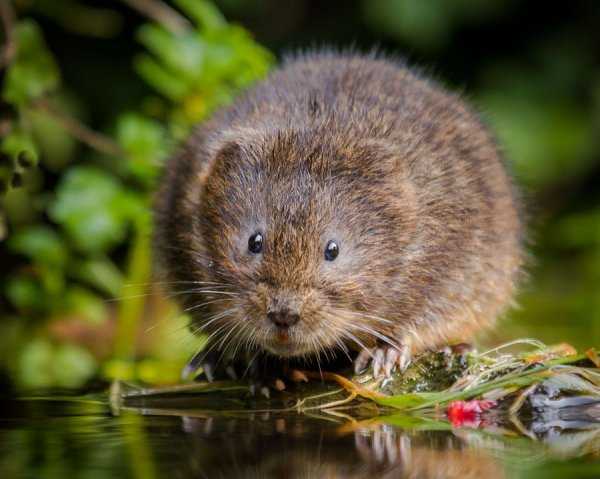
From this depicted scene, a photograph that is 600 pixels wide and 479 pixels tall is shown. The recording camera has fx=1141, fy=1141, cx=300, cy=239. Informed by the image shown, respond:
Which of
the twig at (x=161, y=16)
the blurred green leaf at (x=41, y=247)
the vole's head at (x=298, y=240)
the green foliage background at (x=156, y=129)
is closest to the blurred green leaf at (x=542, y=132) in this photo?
the green foliage background at (x=156, y=129)

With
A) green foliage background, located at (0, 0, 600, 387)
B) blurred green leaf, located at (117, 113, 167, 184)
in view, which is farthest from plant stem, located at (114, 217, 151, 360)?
blurred green leaf, located at (117, 113, 167, 184)

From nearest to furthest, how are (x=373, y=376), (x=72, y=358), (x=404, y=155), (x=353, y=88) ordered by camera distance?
(x=373, y=376)
(x=404, y=155)
(x=353, y=88)
(x=72, y=358)

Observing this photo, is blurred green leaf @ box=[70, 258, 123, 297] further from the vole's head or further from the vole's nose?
the vole's nose

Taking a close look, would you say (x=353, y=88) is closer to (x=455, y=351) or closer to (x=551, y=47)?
(x=455, y=351)

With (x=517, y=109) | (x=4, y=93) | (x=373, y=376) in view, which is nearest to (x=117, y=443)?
(x=373, y=376)

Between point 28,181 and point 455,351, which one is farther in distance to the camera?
point 28,181

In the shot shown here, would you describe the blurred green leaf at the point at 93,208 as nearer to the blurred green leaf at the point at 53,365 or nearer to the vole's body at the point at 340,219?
the blurred green leaf at the point at 53,365

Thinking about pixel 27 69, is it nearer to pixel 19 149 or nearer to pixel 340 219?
pixel 19 149
